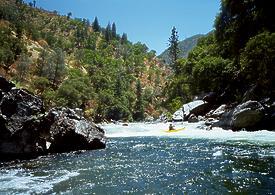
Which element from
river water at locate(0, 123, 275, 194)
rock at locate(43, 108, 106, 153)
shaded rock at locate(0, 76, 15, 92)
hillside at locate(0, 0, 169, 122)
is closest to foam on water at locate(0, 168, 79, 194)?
river water at locate(0, 123, 275, 194)

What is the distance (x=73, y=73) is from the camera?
108 m

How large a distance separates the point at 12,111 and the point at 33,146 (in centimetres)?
221

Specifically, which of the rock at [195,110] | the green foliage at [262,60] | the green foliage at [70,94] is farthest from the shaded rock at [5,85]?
the green foliage at [70,94]

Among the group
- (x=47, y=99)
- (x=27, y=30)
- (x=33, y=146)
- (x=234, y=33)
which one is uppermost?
(x=27, y=30)

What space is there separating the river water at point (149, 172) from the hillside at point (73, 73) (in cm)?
3848

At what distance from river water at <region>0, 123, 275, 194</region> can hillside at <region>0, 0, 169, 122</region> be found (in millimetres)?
38476

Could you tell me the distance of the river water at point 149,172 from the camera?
10367 millimetres

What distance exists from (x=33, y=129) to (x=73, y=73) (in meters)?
91.7

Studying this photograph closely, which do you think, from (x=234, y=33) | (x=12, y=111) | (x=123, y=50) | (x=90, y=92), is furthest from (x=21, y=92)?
(x=123, y=50)

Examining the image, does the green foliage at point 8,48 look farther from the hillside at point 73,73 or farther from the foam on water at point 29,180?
the foam on water at point 29,180

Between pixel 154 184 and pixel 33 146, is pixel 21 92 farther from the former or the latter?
pixel 154 184

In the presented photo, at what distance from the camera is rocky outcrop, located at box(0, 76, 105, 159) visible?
671 inches

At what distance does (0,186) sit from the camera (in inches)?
444

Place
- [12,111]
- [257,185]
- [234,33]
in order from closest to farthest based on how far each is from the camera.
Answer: [257,185] < [12,111] < [234,33]
